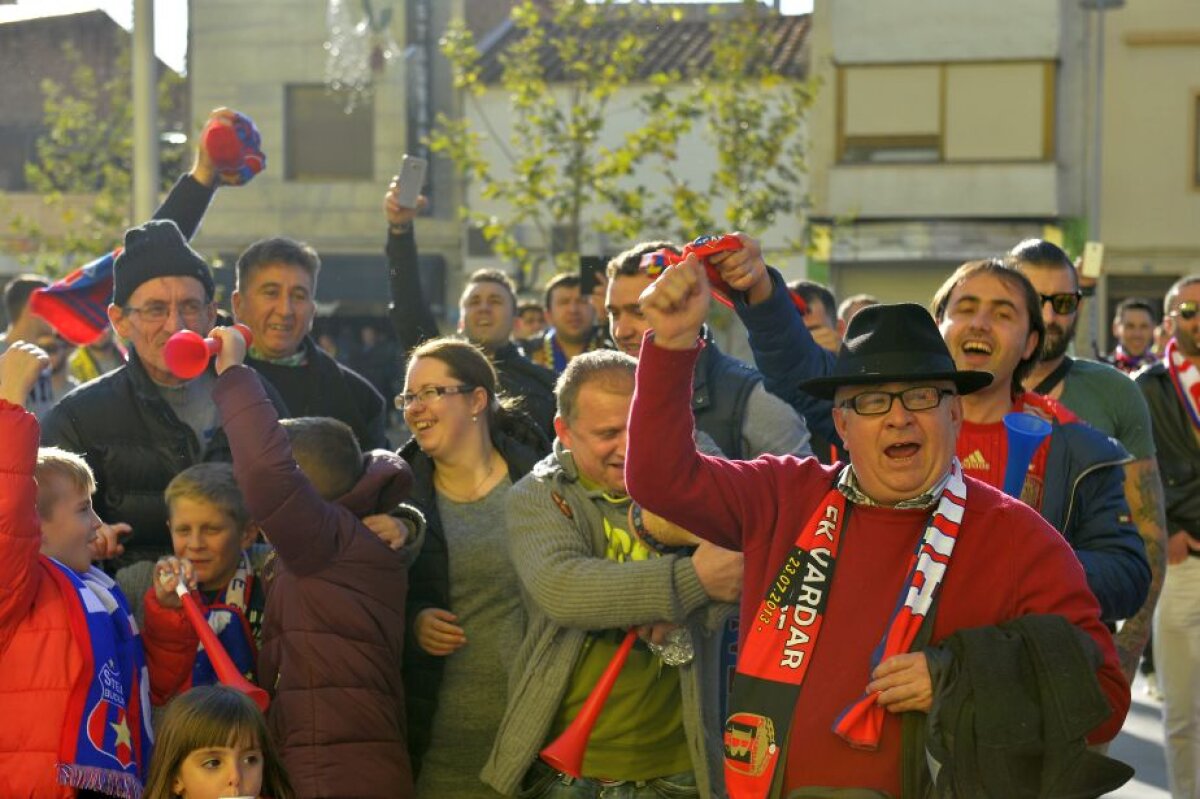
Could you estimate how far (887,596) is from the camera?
13.6 ft

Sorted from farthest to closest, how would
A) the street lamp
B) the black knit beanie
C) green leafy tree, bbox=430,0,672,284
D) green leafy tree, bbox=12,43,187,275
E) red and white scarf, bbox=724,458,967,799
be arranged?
green leafy tree, bbox=12,43,187,275
the street lamp
green leafy tree, bbox=430,0,672,284
the black knit beanie
red and white scarf, bbox=724,458,967,799

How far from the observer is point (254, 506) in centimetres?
523

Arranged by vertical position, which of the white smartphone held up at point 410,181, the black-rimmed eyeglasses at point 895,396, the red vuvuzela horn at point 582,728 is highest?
the white smartphone held up at point 410,181

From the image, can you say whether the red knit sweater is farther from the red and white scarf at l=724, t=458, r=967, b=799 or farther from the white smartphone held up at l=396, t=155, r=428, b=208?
the white smartphone held up at l=396, t=155, r=428, b=208

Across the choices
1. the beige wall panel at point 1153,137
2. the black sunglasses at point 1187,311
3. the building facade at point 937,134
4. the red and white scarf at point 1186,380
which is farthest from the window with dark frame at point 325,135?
the red and white scarf at point 1186,380

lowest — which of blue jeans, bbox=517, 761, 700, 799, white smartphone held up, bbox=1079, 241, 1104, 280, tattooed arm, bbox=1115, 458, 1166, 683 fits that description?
blue jeans, bbox=517, 761, 700, 799

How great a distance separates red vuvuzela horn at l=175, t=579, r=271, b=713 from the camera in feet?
17.7

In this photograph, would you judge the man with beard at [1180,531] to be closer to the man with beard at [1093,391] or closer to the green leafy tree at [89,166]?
the man with beard at [1093,391]

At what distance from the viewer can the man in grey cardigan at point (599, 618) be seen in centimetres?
528

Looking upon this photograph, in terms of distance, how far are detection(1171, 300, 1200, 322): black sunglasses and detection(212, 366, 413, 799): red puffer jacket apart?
16.0 ft

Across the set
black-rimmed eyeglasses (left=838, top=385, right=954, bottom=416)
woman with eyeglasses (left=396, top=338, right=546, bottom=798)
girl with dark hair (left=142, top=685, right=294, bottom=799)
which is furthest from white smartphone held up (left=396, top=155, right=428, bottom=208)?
black-rimmed eyeglasses (left=838, top=385, right=954, bottom=416)

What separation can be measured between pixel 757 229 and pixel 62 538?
2493 centimetres

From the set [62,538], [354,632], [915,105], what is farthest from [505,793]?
[915,105]

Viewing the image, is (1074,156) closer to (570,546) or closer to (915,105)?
(915,105)
